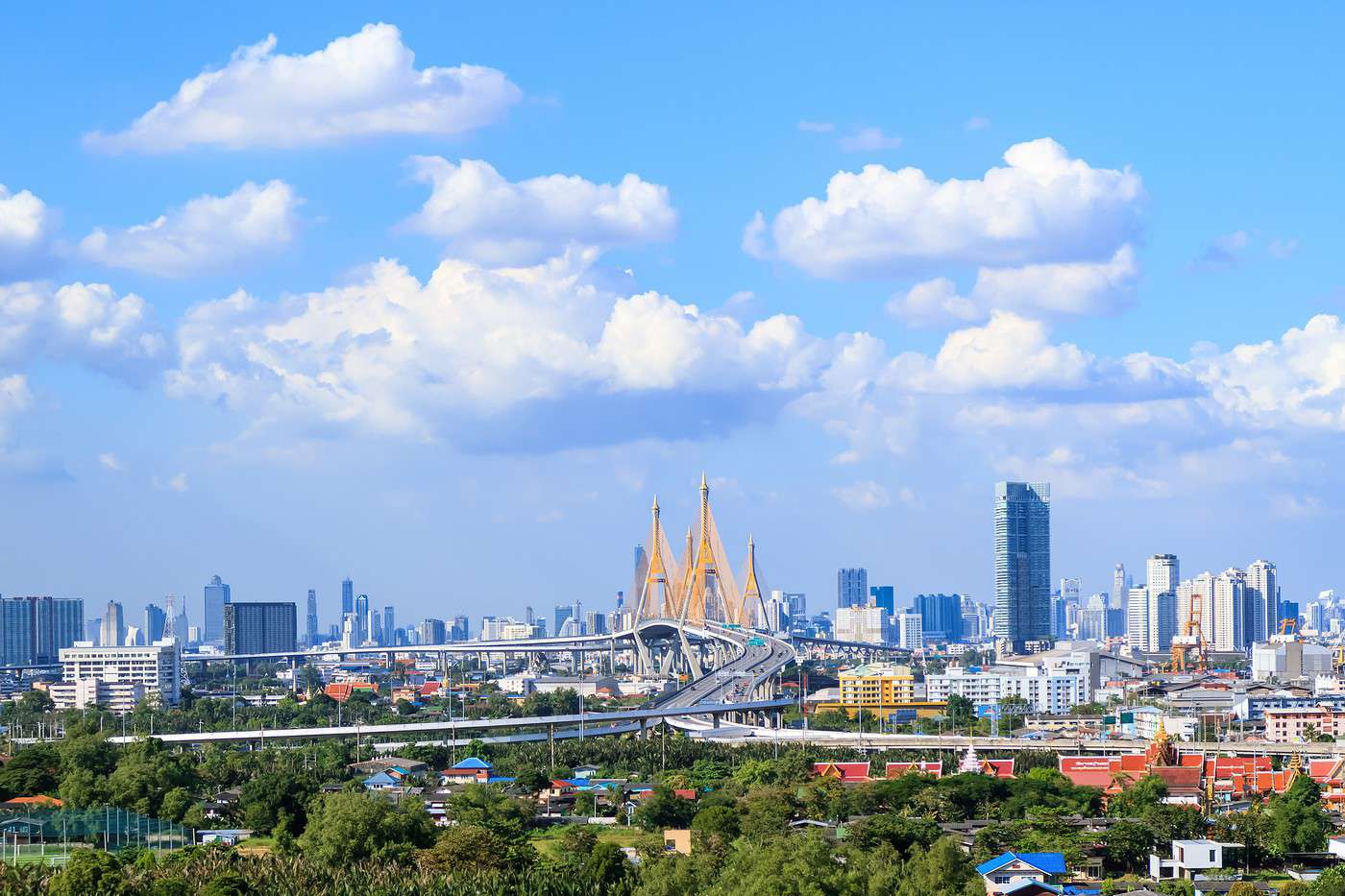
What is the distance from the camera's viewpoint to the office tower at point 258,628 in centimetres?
9125

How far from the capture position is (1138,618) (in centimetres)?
10819

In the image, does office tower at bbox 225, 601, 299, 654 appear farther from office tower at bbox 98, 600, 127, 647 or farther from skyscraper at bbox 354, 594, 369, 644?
skyscraper at bbox 354, 594, 369, 644

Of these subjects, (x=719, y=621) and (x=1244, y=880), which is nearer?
(x=1244, y=880)

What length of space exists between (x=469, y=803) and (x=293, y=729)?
13.8 metres

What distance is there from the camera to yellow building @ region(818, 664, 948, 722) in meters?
47.8

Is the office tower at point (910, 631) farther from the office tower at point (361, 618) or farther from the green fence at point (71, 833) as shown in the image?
the green fence at point (71, 833)

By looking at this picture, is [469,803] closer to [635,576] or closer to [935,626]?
[635,576]

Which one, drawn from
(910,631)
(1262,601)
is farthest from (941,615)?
(1262,601)

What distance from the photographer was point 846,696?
166ft

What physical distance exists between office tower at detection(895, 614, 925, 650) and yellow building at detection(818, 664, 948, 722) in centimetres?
6599

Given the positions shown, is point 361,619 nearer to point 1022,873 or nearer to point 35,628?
point 35,628

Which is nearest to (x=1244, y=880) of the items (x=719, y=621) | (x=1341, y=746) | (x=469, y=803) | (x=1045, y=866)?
(x=1045, y=866)

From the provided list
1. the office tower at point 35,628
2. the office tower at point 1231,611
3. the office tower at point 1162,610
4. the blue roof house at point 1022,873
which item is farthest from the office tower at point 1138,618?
the blue roof house at point 1022,873

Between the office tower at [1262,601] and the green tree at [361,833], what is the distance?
3164 inches
